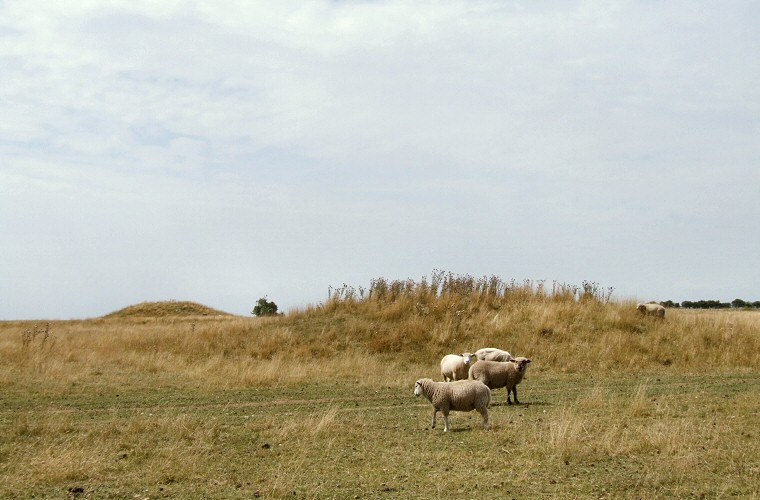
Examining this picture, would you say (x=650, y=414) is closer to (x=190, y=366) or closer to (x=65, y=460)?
(x=65, y=460)

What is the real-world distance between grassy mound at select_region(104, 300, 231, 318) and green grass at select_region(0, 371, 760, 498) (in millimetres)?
41364

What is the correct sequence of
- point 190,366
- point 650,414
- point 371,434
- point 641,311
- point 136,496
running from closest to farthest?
point 136,496
point 371,434
point 650,414
point 190,366
point 641,311

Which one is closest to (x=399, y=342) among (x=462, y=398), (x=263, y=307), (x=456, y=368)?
(x=456, y=368)

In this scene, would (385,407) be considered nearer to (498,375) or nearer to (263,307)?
(498,375)

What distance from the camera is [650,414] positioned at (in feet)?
46.1

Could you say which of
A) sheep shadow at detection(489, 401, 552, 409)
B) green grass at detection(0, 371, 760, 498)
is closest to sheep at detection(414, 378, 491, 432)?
green grass at detection(0, 371, 760, 498)

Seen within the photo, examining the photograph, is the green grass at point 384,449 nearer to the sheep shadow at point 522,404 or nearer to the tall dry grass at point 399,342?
the sheep shadow at point 522,404

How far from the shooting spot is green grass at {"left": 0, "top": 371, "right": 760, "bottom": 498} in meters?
9.33

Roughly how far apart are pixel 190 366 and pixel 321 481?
621 inches

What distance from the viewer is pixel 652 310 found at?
2958cm

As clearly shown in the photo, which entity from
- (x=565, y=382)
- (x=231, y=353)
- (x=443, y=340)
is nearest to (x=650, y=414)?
(x=565, y=382)

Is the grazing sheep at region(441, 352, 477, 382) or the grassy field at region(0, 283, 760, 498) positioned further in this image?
the grazing sheep at region(441, 352, 477, 382)

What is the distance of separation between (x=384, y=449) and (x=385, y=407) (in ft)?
15.7

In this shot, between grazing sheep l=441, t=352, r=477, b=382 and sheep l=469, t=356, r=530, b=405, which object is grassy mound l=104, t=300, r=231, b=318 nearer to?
grazing sheep l=441, t=352, r=477, b=382
